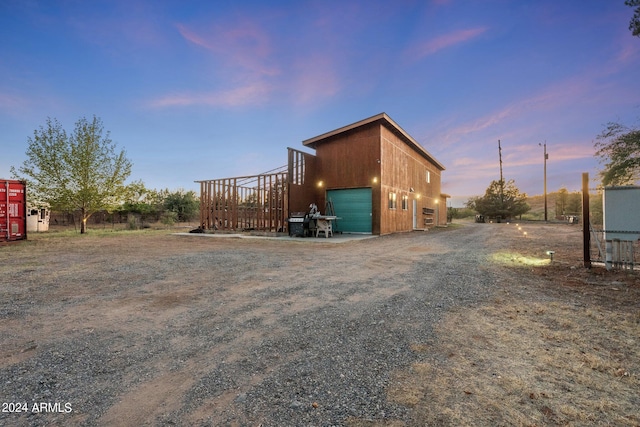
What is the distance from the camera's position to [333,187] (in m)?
16.8

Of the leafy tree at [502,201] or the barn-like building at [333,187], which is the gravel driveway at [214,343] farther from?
the leafy tree at [502,201]

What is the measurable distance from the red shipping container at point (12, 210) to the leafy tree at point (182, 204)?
14.8 metres

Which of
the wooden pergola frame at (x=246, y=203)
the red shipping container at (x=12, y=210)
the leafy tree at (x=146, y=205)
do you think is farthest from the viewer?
the leafy tree at (x=146, y=205)

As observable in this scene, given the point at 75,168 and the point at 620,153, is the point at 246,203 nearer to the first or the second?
the point at 75,168

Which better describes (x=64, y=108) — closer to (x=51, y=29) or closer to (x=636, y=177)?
(x=51, y=29)

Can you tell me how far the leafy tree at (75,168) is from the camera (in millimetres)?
15250

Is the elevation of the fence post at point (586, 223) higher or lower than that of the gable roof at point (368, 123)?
→ lower

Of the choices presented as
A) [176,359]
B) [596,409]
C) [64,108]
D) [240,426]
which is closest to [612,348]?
[596,409]

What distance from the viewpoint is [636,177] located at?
436 inches

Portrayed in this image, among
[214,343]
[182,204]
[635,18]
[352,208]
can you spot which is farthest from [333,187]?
[182,204]

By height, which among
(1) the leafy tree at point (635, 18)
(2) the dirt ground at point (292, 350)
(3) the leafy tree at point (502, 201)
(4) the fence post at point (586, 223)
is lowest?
(2) the dirt ground at point (292, 350)

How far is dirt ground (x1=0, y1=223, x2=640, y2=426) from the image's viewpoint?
61.7 inches

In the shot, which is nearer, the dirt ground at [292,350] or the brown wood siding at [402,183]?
the dirt ground at [292,350]

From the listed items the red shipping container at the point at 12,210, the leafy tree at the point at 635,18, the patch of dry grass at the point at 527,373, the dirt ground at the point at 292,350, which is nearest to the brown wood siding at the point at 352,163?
the leafy tree at the point at 635,18
